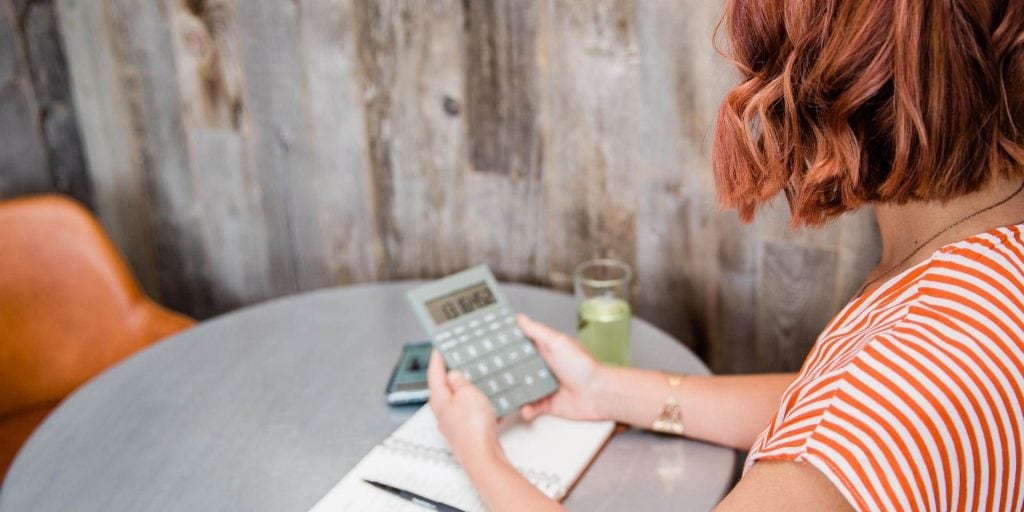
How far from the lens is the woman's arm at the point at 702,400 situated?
0.97m

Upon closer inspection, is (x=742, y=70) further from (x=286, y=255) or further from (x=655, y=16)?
(x=286, y=255)

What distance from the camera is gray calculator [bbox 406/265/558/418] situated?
1017 mm

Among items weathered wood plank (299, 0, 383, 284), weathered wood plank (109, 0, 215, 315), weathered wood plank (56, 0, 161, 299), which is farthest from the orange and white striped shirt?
weathered wood plank (56, 0, 161, 299)

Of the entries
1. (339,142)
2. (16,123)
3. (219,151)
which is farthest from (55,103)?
(339,142)

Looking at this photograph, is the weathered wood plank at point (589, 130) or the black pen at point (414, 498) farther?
the weathered wood plank at point (589, 130)

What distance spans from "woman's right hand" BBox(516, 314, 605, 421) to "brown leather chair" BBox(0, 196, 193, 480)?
76 centimetres

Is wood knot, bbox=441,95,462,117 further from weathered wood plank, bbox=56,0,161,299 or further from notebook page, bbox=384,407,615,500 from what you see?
weathered wood plank, bbox=56,0,161,299

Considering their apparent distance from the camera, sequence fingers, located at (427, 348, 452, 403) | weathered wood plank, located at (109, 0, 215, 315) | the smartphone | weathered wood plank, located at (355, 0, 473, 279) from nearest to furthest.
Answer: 1. fingers, located at (427, 348, 452, 403)
2. the smartphone
3. weathered wood plank, located at (355, 0, 473, 279)
4. weathered wood plank, located at (109, 0, 215, 315)

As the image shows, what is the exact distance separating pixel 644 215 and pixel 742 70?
0.59 metres

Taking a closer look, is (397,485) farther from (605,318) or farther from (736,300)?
(736,300)

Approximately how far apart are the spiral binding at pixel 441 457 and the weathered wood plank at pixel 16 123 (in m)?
1.31

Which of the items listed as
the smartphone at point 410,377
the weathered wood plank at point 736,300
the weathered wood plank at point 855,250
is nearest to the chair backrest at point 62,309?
the smartphone at point 410,377

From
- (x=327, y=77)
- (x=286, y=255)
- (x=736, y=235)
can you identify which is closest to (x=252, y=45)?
(x=327, y=77)

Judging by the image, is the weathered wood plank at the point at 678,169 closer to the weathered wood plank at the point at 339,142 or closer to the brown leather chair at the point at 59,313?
the weathered wood plank at the point at 339,142
